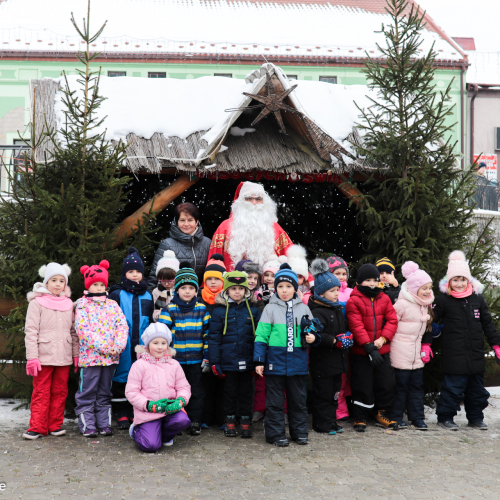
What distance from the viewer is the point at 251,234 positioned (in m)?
6.69

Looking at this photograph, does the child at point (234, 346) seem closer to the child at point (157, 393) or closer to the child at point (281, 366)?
the child at point (281, 366)

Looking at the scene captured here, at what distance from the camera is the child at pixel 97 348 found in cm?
528

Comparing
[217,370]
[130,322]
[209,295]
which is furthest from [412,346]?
[130,322]

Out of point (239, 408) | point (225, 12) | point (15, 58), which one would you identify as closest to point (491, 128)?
point (225, 12)

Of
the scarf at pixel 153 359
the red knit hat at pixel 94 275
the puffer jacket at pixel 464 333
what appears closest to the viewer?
the scarf at pixel 153 359

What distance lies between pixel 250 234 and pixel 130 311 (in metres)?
1.76

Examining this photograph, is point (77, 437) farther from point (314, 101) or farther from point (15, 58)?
point (15, 58)

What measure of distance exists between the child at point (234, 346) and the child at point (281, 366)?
0.21 m

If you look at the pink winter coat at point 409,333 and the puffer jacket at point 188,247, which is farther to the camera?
the puffer jacket at point 188,247

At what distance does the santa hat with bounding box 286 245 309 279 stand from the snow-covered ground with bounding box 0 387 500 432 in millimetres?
2025

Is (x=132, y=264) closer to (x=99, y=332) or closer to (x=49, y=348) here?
(x=99, y=332)

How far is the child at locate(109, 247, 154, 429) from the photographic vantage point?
18.3 ft

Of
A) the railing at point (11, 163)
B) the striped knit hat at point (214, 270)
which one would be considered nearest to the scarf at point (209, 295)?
the striped knit hat at point (214, 270)

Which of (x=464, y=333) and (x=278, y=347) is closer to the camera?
(x=278, y=347)
